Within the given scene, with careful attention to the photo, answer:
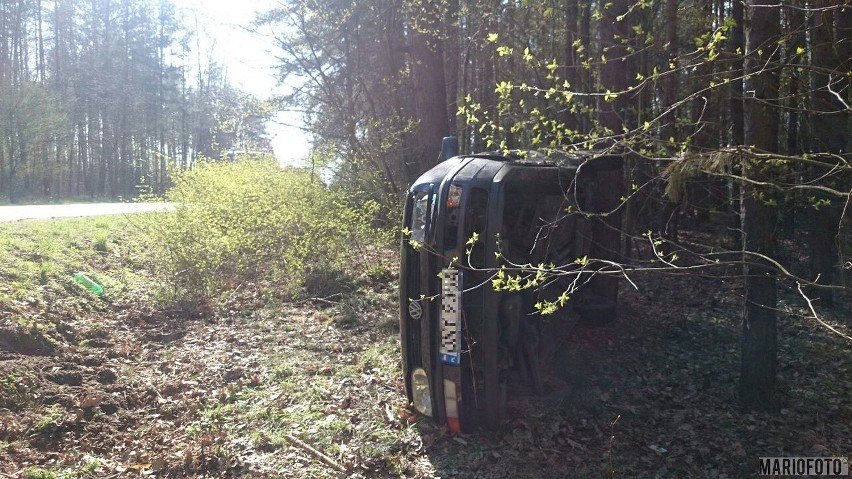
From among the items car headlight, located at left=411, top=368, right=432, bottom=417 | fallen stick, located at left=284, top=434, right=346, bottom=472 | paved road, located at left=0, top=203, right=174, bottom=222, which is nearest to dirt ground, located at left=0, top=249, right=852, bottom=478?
fallen stick, located at left=284, top=434, right=346, bottom=472

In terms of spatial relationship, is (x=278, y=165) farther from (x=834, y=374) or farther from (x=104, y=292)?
(x=834, y=374)

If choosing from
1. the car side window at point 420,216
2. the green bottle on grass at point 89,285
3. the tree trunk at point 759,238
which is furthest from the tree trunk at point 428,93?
the tree trunk at point 759,238

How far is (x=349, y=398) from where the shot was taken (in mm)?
5379

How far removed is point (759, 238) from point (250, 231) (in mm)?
7543

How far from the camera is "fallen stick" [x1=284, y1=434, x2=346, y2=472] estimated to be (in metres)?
4.26

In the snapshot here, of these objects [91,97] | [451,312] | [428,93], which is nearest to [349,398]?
[451,312]

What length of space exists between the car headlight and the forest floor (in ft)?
0.49

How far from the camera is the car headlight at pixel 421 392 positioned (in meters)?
4.69

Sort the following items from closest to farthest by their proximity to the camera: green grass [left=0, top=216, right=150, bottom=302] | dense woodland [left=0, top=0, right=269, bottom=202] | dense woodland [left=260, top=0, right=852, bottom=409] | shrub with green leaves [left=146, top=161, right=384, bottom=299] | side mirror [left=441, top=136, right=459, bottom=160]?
dense woodland [left=260, top=0, right=852, bottom=409] → side mirror [left=441, top=136, right=459, bottom=160] → green grass [left=0, top=216, right=150, bottom=302] → shrub with green leaves [left=146, top=161, right=384, bottom=299] → dense woodland [left=0, top=0, right=269, bottom=202]

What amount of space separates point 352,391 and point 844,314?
6.45 meters

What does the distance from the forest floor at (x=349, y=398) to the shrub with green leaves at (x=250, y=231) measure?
1.12 meters

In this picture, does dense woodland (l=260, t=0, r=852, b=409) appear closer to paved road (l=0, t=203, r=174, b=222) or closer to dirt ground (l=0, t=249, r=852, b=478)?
dirt ground (l=0, t=249, r=852, b=478)

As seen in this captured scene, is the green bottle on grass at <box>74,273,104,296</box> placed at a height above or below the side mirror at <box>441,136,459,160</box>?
below

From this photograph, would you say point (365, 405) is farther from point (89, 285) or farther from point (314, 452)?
point (89, 285)
